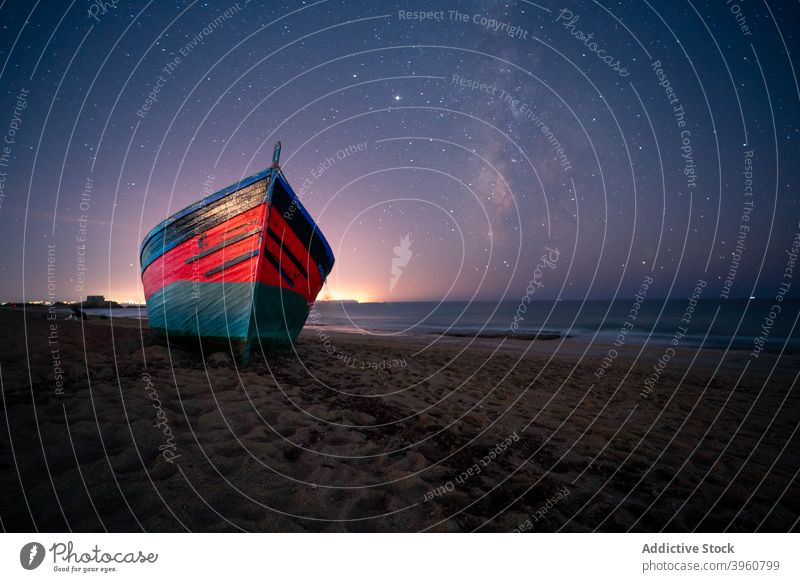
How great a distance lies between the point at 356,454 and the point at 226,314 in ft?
15.6

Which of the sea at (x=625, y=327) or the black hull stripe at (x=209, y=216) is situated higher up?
the black hull stripe at (x=209, y=216)

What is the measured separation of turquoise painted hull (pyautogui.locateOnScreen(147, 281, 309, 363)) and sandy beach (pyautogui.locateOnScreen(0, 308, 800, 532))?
2.04 feet

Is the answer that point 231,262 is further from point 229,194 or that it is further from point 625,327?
point 625,327

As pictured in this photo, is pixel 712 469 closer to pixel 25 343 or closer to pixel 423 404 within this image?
pixel 423 404

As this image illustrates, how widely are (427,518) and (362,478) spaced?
727 millimetres

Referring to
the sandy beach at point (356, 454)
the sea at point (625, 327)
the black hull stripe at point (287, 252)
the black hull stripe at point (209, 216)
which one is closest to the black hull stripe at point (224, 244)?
the black hull stripe at point (287, 252)

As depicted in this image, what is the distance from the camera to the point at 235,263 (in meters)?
6.39

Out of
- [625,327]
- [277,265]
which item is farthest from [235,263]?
[625,327]

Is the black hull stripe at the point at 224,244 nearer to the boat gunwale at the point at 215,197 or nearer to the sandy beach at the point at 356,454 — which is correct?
→ the boat gunwale at the point at 215,197

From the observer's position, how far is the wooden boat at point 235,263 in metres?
6.27

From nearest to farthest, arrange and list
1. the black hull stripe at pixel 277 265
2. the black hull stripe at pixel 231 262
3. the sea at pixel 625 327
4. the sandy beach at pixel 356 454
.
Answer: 1. the sandy beach at pixel 356 454
2. the black hull stripe at pixel 231 262
3. the black hull stripe at pixel 277 265
4. the sea at pixel 625 327

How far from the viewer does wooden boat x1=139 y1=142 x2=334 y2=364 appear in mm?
6266

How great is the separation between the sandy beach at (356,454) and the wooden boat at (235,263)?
97cm
